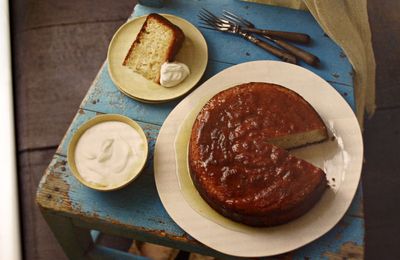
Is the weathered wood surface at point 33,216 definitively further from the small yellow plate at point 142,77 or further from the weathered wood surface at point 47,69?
the small yellow plate at point 142,77

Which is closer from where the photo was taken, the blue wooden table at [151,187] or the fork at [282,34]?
the blue wooden table at [151,187]

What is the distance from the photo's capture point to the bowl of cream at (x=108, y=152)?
97 centimetres

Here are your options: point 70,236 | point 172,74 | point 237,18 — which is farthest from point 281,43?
point 70,236

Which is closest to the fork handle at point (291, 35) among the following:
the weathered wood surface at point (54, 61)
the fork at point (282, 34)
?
the fork at point (282, 34)

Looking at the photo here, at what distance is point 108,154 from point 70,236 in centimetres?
24

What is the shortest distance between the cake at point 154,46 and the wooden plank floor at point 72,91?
68cm

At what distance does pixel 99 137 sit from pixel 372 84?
74 centimetres

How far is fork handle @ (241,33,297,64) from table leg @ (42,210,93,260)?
592 mm

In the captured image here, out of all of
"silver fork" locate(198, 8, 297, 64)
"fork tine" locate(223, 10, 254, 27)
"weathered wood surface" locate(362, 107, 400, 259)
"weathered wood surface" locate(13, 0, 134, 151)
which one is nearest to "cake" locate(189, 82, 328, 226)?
"silver fork" locate(198, 8, 297, 64)

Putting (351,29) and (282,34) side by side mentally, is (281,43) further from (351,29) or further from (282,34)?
(351,29)

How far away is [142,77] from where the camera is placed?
1146 mm

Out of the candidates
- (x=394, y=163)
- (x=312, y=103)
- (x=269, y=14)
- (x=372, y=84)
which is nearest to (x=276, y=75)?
(x=312, y=103)

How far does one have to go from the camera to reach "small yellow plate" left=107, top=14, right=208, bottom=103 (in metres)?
1.11

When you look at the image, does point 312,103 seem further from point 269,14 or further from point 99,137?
point 99,137
